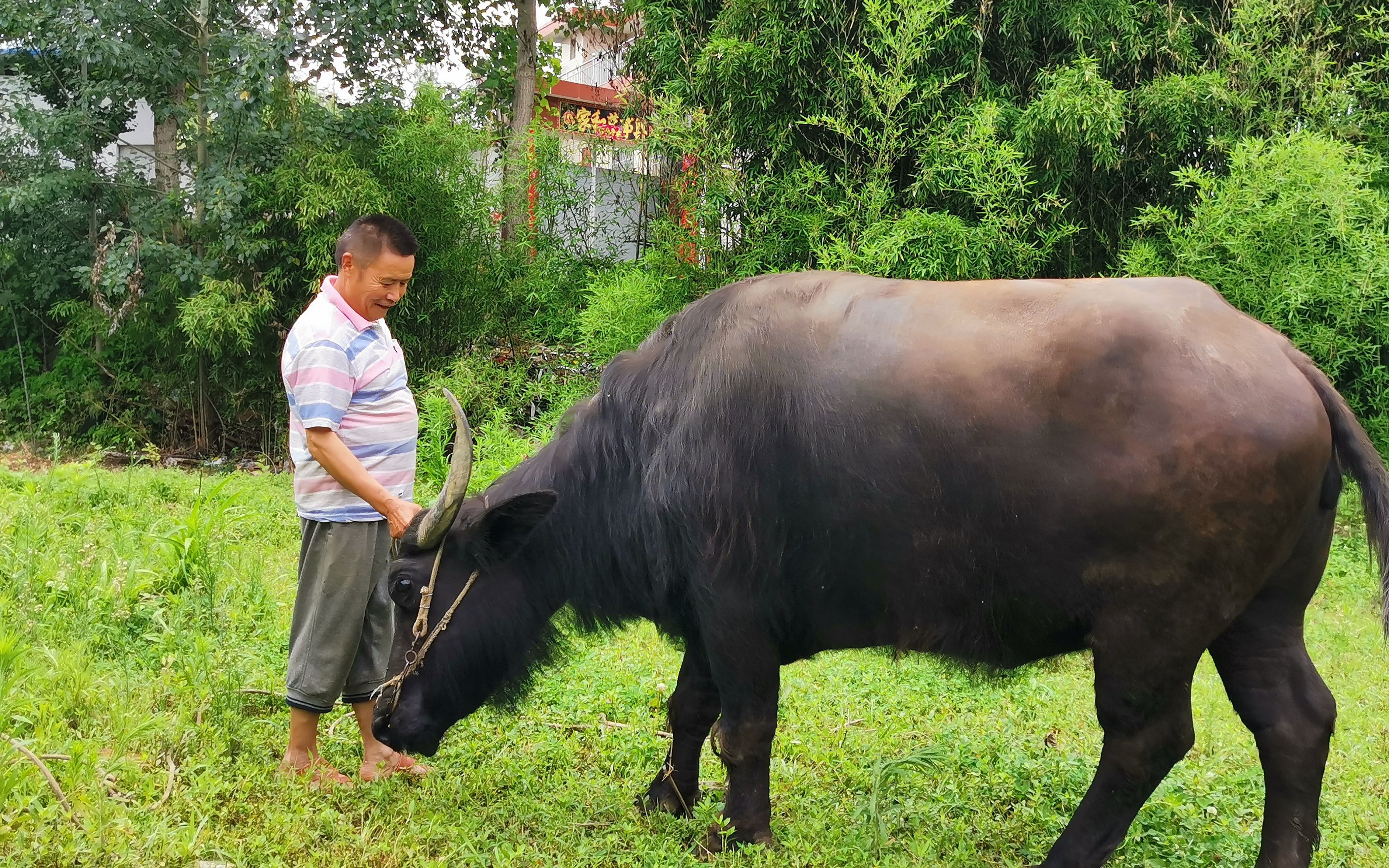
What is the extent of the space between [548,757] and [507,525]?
3.14 feet

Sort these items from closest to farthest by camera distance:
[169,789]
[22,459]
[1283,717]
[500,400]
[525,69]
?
1. [1283,717]
2. [169,789]
3. [500,400]
4. [22,459]
5. [525,69]

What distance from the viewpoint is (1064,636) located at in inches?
111

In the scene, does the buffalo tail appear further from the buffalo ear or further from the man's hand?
the man's hand

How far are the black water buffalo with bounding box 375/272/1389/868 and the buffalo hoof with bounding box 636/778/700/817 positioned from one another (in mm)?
306

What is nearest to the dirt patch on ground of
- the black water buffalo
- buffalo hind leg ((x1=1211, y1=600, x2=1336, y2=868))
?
the black water buffalo

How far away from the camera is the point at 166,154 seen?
1003 cm

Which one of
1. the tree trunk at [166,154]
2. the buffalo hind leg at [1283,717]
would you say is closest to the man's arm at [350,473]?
the buffalo hind leg at [1283,717]

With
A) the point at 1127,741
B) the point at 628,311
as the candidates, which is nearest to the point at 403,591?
the point at 1127,741

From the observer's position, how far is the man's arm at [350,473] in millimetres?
3143

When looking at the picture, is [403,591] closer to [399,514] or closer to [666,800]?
[399,514]

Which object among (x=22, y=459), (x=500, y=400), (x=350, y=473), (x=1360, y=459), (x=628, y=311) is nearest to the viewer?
(x=1360, y=459)

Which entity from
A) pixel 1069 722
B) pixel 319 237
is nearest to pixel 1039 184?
pixel 1069 722

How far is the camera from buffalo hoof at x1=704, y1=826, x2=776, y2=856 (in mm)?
3088

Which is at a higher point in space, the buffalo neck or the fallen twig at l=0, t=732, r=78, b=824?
the buffalo neck
